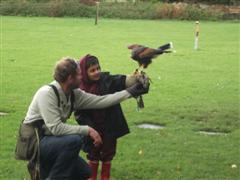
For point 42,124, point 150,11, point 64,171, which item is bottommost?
point 150,11

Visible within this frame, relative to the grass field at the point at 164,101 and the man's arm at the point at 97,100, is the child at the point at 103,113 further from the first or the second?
the grass field at the point at 164,101

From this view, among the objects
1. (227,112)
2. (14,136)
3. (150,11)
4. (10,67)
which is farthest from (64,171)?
(150,11)

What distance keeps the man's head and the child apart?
773mm

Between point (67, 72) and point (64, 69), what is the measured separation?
0.04 metres

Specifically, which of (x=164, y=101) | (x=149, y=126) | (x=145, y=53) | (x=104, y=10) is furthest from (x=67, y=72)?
(x=104, y=10)

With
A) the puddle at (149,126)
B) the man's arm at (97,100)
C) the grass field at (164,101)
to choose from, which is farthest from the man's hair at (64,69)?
the puddle at (149,126)

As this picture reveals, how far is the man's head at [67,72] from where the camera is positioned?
578 centimetres

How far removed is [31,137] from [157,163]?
251 centimetres

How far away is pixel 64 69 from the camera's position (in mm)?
5777

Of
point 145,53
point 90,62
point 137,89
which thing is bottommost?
point 137,89

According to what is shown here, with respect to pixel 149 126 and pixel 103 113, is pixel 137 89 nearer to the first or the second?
pixel 103 113

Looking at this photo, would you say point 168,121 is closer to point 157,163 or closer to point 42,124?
point 157,163

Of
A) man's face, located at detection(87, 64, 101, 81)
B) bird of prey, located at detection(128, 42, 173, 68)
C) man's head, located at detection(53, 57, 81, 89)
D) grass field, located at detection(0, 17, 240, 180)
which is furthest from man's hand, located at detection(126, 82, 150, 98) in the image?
grass field, located at detection(0, 17, 240, 180)

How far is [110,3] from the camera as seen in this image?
159 ft
